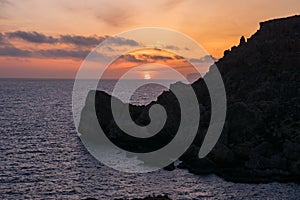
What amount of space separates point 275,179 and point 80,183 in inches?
1276

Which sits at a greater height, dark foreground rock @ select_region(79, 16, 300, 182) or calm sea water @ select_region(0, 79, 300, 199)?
dark foreground rock @ select_region(79, 16, 300, 182)

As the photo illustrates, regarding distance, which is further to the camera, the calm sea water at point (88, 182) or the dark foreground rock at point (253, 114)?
the dark foreground rock at point (253, 114)

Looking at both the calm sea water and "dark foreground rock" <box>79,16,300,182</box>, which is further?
"dark foreground rock" <box>79,16,300,182</box>

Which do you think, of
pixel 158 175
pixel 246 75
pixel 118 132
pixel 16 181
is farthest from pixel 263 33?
pixel 16 181

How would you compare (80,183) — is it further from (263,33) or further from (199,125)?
(263,33)

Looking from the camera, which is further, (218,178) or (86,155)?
(86,155)

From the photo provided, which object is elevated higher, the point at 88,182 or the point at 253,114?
the point at 253,114

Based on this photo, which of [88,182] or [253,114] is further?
[253,114]

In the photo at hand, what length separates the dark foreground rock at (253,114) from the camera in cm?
5822

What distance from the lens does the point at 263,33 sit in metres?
96.8

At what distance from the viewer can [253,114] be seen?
6988 centimetres

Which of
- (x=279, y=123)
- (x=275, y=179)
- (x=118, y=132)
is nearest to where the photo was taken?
(x=275, y=179)

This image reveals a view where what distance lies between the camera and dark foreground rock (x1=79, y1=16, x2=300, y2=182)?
191ft

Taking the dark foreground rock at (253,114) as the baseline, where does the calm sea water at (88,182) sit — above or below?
below
